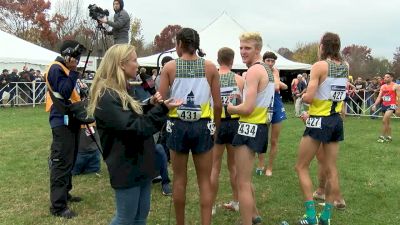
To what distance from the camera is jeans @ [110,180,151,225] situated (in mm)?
3355

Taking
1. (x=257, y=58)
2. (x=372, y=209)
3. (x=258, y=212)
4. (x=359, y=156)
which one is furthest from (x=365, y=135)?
(x=257, y=58)

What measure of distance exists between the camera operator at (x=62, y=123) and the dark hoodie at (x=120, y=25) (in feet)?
3.27

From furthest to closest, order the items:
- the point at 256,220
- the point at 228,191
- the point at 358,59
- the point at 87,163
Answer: the point at 358,59, the point at 87,163, the point at 228,191, the point at 256,220

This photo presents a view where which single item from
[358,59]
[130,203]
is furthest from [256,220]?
[358,59]

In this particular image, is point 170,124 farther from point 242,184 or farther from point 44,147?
point 44,147

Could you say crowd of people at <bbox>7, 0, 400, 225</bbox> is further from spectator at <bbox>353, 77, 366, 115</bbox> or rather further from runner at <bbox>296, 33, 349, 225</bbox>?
spectator at <bbox>353, 77, 366, 115</bbox>

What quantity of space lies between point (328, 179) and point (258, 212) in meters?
0.92

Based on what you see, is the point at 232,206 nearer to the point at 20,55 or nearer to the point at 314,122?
the point at 314,122

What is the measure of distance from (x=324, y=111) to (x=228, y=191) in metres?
2.15

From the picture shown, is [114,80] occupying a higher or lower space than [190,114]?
higher

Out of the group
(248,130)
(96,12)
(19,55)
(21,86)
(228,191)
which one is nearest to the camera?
(248,130)

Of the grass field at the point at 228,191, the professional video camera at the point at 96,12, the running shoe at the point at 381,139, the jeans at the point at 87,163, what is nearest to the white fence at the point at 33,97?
the running shoe at the point at 381,139

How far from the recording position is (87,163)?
7367 mm

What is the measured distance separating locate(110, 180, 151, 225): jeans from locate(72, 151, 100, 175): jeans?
13.2 feet
